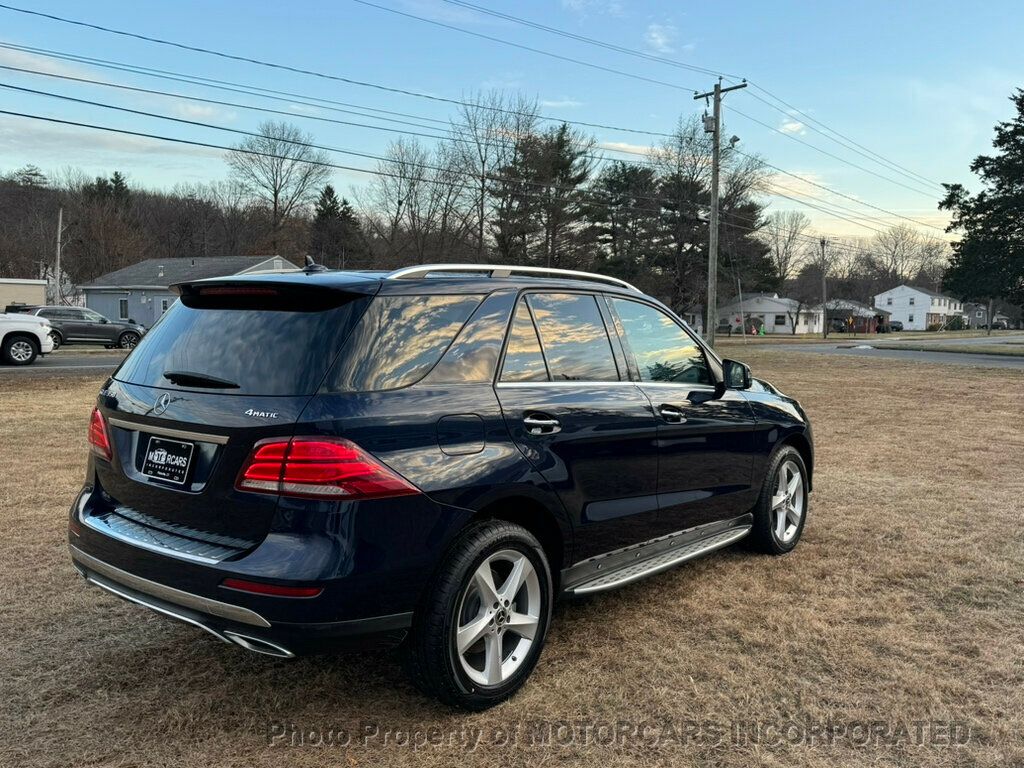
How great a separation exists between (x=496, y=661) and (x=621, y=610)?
125 cm

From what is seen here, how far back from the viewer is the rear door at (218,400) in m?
2.68

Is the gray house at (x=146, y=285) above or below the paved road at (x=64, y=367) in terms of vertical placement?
above

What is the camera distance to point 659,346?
426 cm

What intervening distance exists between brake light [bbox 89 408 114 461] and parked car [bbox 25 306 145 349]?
27.7 meters

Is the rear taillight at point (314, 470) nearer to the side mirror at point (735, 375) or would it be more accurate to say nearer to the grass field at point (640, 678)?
the grass field at point (640, 678)

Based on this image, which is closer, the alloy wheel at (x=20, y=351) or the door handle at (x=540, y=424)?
the door handle at (x=540, y=424)

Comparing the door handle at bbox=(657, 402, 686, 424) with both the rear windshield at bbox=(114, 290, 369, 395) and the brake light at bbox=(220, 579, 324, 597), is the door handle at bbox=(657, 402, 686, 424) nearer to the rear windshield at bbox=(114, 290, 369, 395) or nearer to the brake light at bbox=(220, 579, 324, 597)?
the rear windshield at bbox=(114, 290, 369, 395)

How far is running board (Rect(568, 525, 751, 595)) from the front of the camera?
3547mm

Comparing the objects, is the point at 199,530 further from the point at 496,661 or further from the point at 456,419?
the point at 496,661

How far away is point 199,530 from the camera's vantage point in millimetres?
2787

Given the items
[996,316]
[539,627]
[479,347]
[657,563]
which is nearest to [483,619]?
[539,627]

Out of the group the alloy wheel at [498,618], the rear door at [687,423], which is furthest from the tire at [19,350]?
the alloy wheel at [498,618]

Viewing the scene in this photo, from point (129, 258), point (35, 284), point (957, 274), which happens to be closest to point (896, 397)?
point (957, 274)

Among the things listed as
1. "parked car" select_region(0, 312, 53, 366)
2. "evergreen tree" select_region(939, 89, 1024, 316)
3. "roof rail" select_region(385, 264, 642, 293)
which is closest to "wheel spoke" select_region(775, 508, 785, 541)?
"roof rail" select_region(385, 264, 642, 293)
